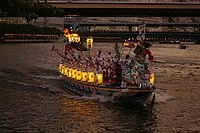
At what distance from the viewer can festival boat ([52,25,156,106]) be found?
3526 centimetres

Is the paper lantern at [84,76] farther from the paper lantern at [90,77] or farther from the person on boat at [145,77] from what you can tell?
the person on boat at [145,77]

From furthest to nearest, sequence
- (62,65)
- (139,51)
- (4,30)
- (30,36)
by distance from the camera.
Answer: (30,36), (4,30), (62,65), (139,51)

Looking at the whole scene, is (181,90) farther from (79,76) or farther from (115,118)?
(115,118)

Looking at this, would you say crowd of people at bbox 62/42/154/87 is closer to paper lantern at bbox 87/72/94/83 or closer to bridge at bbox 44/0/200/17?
paper lantern at bbox 87/72/94/83

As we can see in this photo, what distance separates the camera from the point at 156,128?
97.5 ft

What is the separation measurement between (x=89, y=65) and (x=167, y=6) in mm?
52886

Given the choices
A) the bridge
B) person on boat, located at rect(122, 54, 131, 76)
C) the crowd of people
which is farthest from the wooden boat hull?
the bridge

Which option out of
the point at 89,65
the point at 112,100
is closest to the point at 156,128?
the point at 112,100

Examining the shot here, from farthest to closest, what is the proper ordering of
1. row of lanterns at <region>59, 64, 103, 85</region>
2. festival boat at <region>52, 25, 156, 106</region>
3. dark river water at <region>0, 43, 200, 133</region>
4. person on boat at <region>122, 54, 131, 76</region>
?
row of lanterns at <region>59, 64, 103, 85</region> < person on boat at <region>122, 54, 131, 76</region> < festival boat at <region>52, 25, 156, 106</region> < dark river water at <region>0, 43, 200, 133</region>

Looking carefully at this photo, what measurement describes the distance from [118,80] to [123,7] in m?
53.9

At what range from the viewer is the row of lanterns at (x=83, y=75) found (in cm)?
3756

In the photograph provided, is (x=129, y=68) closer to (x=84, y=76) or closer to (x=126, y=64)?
(x=126, y=64)

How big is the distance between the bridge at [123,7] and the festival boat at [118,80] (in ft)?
154

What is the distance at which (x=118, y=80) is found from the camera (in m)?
36.7
